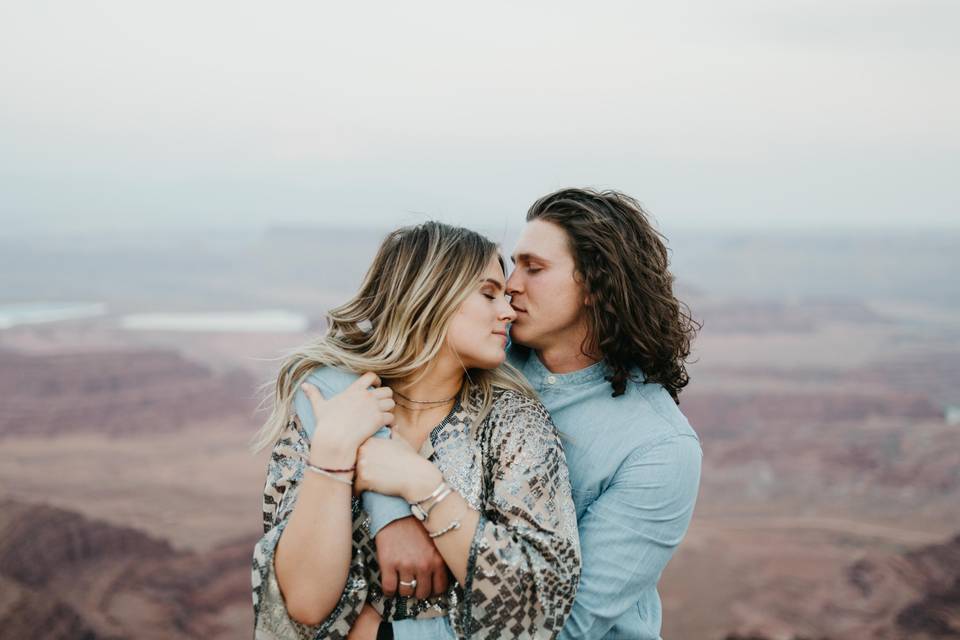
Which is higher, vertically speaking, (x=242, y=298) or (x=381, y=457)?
(x=381, y=457)

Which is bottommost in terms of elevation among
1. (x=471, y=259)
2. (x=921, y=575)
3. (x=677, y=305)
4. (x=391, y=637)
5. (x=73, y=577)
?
(x=73, y=577)

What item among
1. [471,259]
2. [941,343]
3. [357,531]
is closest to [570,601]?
[357,531]

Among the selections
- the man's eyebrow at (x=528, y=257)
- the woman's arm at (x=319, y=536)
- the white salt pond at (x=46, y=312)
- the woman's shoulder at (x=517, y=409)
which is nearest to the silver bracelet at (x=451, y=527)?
the woman's arm at (x=319, y=536)

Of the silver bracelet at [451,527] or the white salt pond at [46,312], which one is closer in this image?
the silver bracelet at [451,527]

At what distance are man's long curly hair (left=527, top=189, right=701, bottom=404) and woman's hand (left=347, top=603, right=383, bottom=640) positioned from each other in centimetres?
94

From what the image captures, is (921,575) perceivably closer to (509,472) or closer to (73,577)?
(73,577)

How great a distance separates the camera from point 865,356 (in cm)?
6788

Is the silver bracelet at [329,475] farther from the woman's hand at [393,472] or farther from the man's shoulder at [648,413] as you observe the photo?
the man's shoulder at [648,413]

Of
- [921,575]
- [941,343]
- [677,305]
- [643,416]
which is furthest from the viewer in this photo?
[941,343]

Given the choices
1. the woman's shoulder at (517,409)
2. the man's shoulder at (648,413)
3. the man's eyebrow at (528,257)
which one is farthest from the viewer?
the man's eyebrow at (528,257)

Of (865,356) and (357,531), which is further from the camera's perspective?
(865,356)

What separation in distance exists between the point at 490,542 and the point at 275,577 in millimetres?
499

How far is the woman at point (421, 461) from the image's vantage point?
1862mm

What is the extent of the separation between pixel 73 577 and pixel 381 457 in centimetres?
2520
